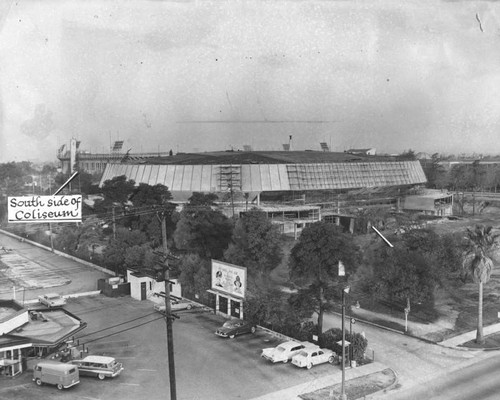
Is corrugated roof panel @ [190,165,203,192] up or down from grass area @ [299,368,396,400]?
up

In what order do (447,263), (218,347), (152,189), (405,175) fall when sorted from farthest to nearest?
(405,175) → (152,189) → (447,263) → (218,347)

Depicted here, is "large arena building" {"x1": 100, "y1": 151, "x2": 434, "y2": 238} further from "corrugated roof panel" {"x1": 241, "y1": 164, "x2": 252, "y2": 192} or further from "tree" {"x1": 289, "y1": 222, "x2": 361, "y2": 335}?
"tree" {"x1": 289, "y1": 222, "x2": 361, "y2": 335}

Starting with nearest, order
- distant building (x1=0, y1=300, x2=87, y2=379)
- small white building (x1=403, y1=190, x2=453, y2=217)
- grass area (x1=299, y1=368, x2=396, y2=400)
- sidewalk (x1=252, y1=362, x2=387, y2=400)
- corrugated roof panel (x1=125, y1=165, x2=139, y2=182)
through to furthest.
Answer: grass area (x1=299, y1=368, x2=396, y2=400) → sidewalk (x1=252, y1=362, x2=387, y2=400) → distant building (x1=0, y1=300, x2=87, y2=379) → small white building (x1=403, y1=190, x2=453, y2=217) → corrugated roof panel (x1=125, y1=165, x2=139, y2=182)

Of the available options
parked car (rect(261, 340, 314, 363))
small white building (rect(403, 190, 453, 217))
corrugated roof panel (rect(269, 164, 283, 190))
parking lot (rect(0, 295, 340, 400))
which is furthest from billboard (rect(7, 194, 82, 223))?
small white building (rect(403, 190, 453, 217))

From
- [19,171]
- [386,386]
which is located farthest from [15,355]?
[19,171]

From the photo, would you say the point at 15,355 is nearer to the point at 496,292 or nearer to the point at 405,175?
the point at 496,292

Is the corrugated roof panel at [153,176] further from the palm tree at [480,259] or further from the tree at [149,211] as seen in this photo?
the palm tree at [480,259]

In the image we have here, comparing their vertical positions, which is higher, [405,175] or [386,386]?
[405,175]

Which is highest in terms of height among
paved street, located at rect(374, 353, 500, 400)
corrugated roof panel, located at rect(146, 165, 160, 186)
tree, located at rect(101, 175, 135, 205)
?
corrugated roof panel, located at rect(146, 165, 160, 186)
